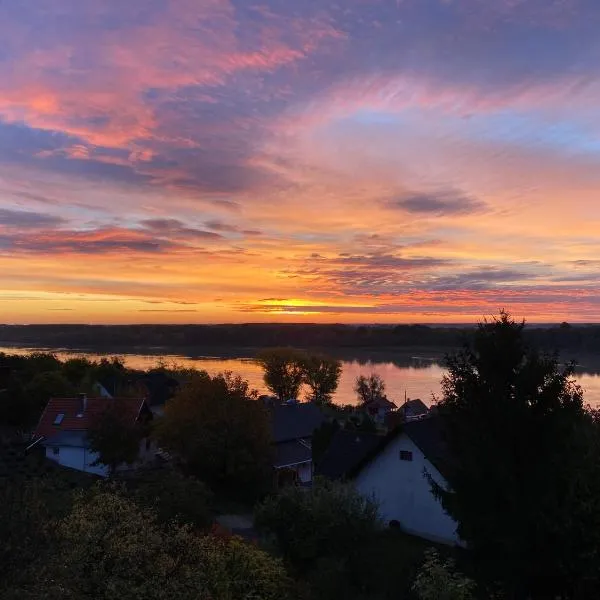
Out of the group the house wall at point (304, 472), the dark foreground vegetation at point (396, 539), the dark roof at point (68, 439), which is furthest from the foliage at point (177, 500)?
the dark roof at point (68, 439)

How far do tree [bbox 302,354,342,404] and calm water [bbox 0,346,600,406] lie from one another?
6.85 meters

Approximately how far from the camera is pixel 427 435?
2505 centimetres

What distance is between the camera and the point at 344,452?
29969mm

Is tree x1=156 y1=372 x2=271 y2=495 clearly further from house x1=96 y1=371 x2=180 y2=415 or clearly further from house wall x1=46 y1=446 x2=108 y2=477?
house x1=96 y1=371 x2=180 y2=415

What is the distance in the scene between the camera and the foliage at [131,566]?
7887mm

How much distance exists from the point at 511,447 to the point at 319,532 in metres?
6.71

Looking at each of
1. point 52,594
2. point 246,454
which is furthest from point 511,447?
point 246,454

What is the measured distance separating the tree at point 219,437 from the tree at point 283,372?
144 ft

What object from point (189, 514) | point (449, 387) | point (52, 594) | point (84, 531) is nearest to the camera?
point (52, 594)

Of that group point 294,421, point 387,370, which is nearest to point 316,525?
point 294,421

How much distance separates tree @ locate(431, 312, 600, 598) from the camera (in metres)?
13.1

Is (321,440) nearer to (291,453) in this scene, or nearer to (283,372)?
(291,453)

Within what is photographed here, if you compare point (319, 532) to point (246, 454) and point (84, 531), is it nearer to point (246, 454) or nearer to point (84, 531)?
point (84, 531)

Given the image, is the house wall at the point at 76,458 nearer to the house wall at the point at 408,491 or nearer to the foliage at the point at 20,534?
the house wall at the point at 408,491
